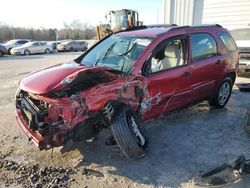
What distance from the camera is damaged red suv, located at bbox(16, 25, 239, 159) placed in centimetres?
342

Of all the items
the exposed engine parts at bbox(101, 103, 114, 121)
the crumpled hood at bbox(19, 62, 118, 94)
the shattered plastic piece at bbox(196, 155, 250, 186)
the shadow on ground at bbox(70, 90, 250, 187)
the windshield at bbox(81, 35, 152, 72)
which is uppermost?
the windshield at bbox(81, 35, 152, 72)

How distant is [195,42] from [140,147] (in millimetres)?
2362

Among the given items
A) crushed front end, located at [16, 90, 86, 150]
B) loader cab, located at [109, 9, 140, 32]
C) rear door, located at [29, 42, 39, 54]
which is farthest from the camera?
rear door, located at [29, 42, 39, 54]

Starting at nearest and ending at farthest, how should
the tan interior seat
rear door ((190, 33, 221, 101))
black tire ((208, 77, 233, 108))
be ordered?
the tan interior seat
rear door ((190, 33, 221, 101))
black tire ((208, 77, 233, 108))

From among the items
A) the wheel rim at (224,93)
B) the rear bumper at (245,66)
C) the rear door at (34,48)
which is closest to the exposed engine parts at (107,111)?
the wheel rim at (224,93)

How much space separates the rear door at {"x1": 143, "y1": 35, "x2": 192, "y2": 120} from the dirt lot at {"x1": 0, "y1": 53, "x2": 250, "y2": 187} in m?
0.54

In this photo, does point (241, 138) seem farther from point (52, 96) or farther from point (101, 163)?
point (52, 96)

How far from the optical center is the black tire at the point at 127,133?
3621 mm

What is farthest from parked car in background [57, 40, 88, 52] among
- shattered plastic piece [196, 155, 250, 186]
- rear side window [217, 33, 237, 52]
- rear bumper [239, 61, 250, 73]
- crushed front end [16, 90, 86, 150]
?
shattered plastic piece [196, 155, 250, 186]

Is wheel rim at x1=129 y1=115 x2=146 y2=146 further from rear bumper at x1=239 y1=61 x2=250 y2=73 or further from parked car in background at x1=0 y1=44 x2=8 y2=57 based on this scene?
parked car in background at x1=0 y1=44 x2=8 y2=57

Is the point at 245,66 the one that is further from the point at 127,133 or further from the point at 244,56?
the point at 127,133

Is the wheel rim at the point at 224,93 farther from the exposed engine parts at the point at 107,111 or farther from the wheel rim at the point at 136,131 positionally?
the exposed engine parts at the point at 107,111

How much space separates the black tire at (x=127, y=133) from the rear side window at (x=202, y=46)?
1.85 meters

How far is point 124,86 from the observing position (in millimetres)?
3822
